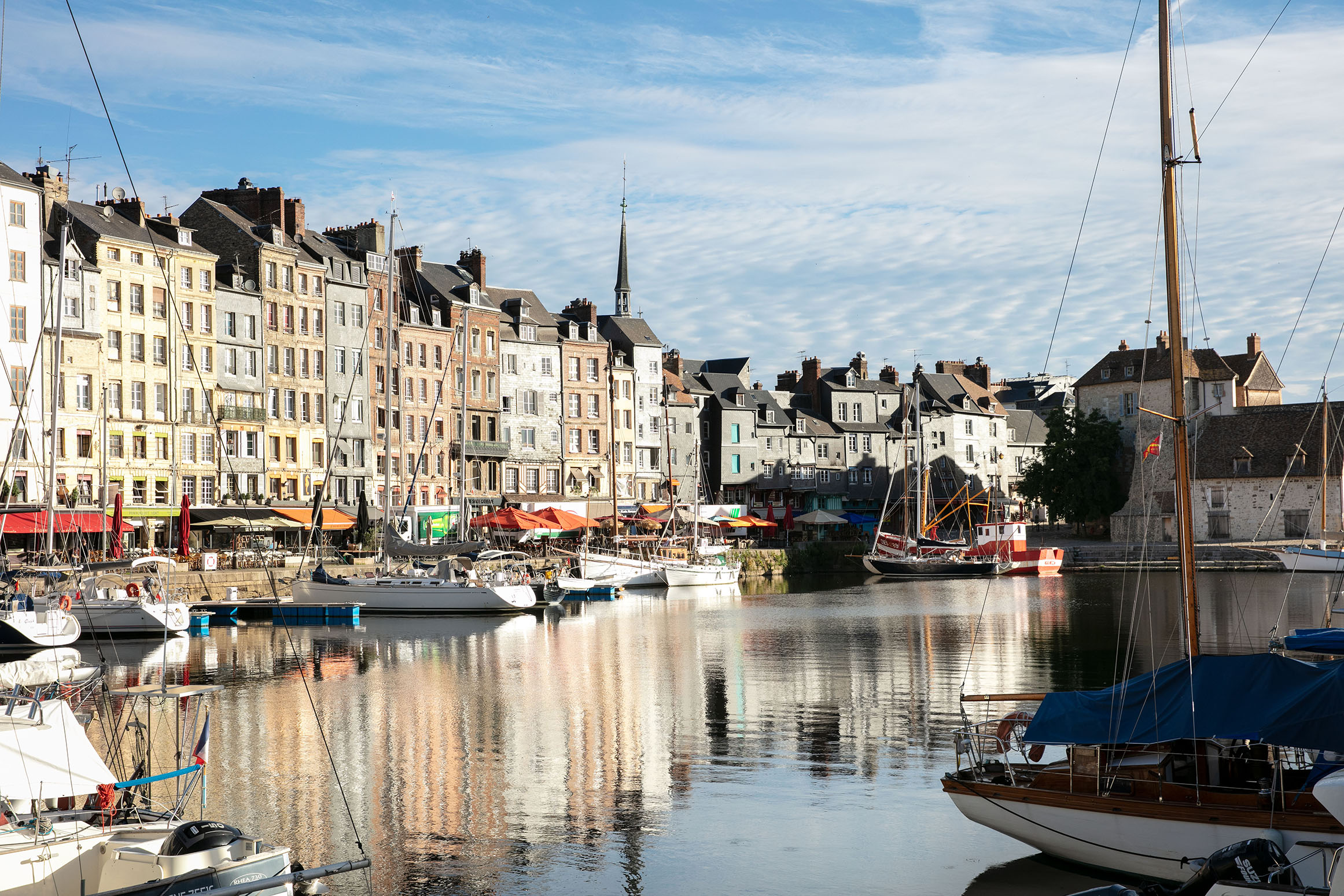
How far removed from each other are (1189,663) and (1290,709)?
4.01ft

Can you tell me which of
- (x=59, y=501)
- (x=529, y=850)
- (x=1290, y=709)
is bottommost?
(x=529, y=850)

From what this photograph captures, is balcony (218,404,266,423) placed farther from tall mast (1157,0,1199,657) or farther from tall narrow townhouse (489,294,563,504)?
tall mast (1157,0,1199,657)

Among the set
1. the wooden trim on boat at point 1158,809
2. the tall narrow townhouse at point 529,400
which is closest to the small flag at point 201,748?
the wooden trim on boat at point 1158,809

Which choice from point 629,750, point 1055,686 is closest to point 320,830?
point 629,750

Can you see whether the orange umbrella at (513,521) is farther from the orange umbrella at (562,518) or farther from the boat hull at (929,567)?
the boat hull at (929,567)

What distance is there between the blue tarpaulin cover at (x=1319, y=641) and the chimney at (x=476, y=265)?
6911 cm

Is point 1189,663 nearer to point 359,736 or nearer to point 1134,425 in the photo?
point 359,736

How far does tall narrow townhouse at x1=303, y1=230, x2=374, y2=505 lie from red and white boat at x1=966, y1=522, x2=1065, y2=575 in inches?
1456

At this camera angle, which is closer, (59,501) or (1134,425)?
(59,501)

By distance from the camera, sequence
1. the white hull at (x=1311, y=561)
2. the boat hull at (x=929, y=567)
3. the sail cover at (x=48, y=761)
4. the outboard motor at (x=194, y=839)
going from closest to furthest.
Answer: the outboard motor at (x=194, y=839), the sail cover at (x=48, y=761), the white hull at (x=1311, y=561), the boat hull at (x=929, y=567)

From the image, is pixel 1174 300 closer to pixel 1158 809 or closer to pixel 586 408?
pixel 1158 809

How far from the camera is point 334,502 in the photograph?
72.9 metres

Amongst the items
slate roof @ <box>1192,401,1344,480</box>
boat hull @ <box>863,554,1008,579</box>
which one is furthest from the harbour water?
slate roof @ <box>1192,401,1344,480</box>

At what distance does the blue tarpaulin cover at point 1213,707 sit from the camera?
44.1 feet
